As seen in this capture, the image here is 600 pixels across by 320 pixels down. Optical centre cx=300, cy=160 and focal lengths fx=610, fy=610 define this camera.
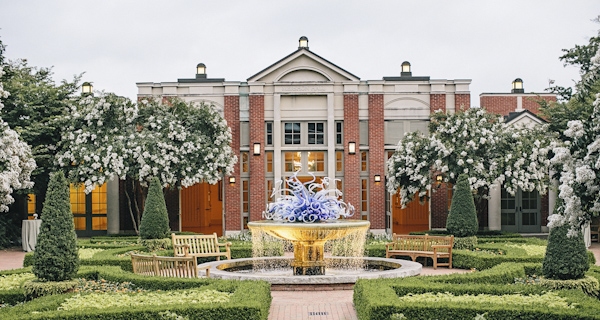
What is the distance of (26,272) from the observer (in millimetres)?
12398

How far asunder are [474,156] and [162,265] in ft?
47.6

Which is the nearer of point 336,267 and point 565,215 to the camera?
point 565,215

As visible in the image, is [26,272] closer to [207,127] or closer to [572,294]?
[572,294]

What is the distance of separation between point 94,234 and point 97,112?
6918 mm

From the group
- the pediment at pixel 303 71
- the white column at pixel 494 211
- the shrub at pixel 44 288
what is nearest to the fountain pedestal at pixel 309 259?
the shrub at pixel 44 288

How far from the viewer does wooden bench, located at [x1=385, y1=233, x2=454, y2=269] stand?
15.6 metres

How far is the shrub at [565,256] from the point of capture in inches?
389

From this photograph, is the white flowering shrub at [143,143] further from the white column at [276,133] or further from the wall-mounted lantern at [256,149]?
the white column at [276,133]

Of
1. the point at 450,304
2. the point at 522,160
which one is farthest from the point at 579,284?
the point at 522,160

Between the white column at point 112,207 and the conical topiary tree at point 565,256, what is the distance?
20.9m

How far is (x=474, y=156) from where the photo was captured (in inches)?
893

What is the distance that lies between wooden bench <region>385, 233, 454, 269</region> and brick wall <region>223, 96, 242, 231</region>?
36.9 ft

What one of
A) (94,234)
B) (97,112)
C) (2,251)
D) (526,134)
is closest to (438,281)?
(526,134)

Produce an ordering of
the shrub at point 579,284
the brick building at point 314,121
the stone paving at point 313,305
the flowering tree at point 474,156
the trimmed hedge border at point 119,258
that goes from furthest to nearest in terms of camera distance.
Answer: the brick building at point 314,121 < the flowering tree at point 474,156 < the trimmed hedge border at point 119,258 < the shrub at point 579,284 < the stone paving at point 313,305
